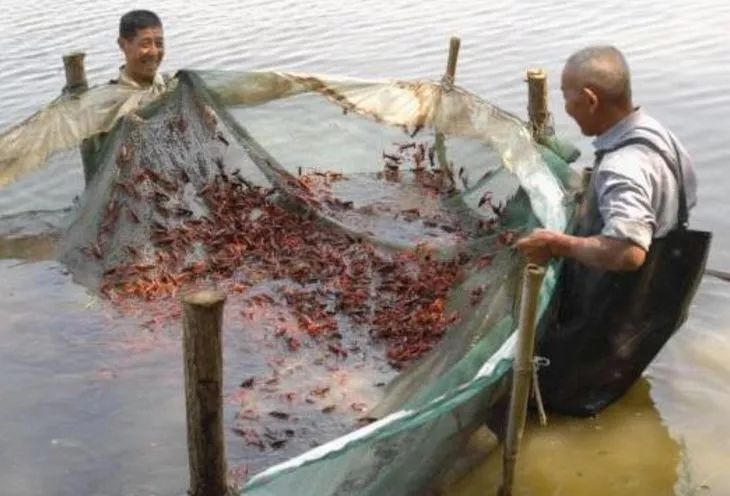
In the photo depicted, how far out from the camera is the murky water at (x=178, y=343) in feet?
15.9

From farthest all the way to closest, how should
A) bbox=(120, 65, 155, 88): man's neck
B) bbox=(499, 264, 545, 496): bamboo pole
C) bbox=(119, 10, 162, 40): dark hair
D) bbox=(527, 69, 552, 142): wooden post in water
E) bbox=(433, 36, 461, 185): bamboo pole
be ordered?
bbox=(433, 36, 461, 185): bamboo pole, bbox=(120, 65, 155, 88): man's neck, bbox=(119, 10, 162, 40): dark hair, bbox=(527, 69, 552, 142): wooden post in water, bbox=(499, 264, 545, 496): bamboo pole

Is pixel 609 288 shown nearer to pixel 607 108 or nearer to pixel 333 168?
pixel 607 108

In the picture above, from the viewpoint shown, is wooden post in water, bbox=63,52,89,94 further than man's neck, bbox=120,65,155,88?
Yes

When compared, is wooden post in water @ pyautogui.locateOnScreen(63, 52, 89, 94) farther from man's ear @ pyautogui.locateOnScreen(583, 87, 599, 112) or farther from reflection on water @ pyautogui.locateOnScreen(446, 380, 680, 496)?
reflection on water @ pyautogui.locateOnScreen(446, 380, 680, 496)

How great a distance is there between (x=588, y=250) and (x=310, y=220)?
338 cm

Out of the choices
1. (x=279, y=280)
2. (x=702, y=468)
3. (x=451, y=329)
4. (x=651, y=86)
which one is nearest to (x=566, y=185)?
(x=451, y=329)

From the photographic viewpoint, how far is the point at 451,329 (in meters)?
5.32

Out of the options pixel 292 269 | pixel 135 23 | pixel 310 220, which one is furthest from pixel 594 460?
pixel 135 23

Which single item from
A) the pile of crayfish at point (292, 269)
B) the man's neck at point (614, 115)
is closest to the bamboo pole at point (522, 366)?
the man's neck at point (614, 115)

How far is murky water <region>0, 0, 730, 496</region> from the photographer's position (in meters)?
4.84

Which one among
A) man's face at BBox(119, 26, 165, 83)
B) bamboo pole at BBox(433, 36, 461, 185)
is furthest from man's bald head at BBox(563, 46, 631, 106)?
man's face at BBox(119, 26, 165, 83)

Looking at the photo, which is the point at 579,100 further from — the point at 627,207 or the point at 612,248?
the point at 612,248

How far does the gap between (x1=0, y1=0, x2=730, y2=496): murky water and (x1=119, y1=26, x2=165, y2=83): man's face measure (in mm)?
1729

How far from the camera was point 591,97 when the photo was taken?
4.21 metres
